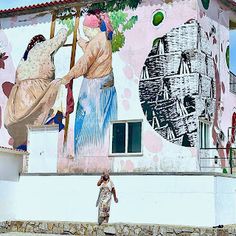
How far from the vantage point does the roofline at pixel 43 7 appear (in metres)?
21.4

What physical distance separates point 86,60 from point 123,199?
5.76m

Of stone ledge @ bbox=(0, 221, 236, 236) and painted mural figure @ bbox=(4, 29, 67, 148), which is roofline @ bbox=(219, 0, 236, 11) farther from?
stone ledge @ bbox=(0, 221, 236, 236)

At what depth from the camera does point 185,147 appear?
60.7 ft

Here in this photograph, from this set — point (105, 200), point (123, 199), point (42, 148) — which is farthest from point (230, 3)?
point (105, 200)

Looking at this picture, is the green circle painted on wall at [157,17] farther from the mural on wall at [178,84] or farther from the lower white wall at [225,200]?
the lower white wall at [225,200]

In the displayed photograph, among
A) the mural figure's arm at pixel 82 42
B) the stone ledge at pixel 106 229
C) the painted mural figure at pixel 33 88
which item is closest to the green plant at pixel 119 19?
the mural figure's arm at pixel 82 42

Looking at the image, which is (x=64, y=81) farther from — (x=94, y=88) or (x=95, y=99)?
(x=95, y=99)

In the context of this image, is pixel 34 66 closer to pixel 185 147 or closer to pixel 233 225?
pixel 185 147

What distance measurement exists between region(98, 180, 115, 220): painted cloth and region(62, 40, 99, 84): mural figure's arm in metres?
4.98

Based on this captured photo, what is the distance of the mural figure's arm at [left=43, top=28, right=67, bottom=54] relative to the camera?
849 inches

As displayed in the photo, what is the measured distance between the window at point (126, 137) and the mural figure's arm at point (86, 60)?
101 inches

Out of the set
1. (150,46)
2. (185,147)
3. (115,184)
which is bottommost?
(115,184)

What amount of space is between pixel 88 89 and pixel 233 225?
24.2ft

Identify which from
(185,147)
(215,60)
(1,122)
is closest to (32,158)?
(1,122)
